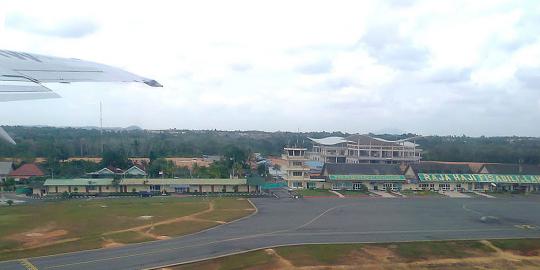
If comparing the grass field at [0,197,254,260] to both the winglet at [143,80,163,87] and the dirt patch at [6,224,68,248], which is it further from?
the winglet at [143,80,163,87]

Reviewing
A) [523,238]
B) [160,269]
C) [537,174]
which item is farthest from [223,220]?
[537,174]

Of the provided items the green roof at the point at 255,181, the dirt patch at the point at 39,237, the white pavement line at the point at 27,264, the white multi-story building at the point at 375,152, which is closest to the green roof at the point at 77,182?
the green roof at the point at 255,181

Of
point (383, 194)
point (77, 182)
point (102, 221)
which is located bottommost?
point (102, 221)

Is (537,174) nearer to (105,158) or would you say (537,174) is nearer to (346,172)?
(346,172)

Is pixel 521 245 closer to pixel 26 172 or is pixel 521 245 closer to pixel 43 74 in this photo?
pixel 43 74

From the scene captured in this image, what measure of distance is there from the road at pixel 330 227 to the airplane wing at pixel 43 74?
1414 cm

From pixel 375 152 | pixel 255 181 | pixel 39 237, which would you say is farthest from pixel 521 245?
pixel 375 152

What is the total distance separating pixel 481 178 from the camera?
2313 inches

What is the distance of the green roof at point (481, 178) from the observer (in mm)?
57781

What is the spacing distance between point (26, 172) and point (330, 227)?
155ft

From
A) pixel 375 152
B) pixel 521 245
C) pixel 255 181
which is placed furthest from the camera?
pixel 375 152

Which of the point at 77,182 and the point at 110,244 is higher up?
the point at 77,182

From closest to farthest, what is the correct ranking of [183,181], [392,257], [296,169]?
[392,257], [183,181], [296,169]

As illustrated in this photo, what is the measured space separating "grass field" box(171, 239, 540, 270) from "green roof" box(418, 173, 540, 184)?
29356 mm
